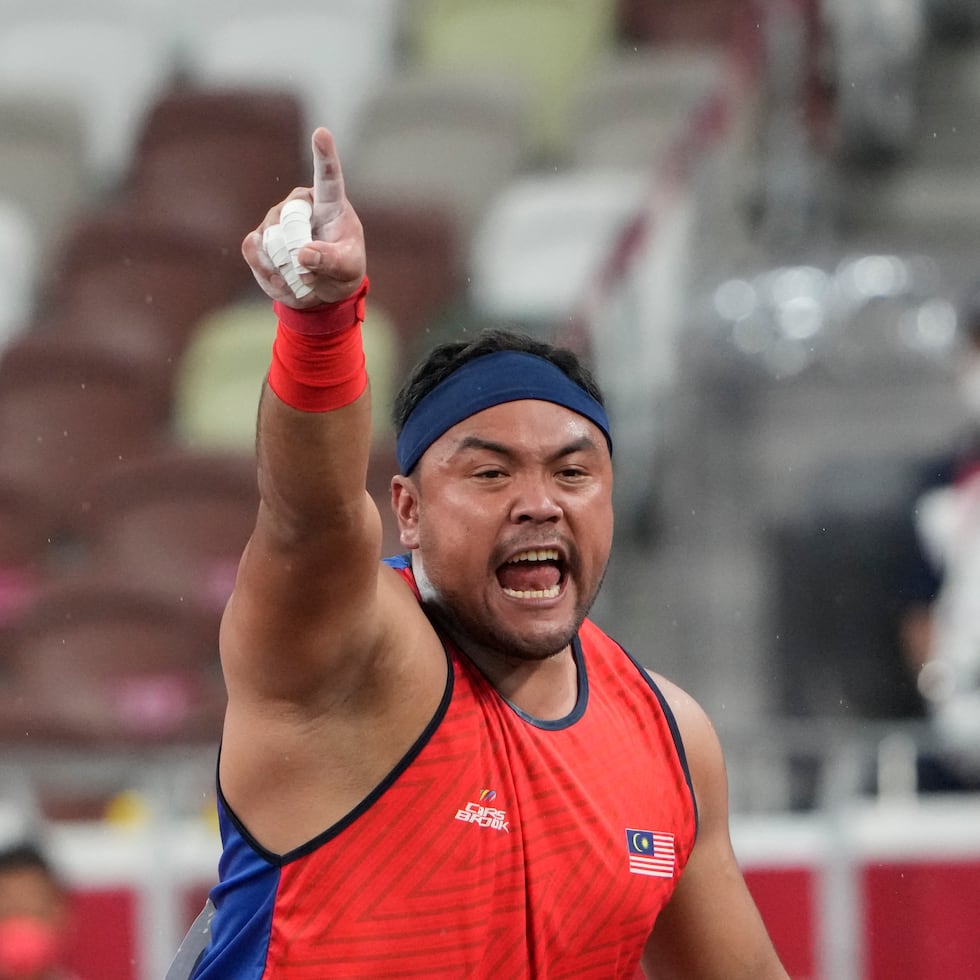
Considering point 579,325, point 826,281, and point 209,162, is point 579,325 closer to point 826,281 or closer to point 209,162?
point 826,281

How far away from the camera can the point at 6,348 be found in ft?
23.9

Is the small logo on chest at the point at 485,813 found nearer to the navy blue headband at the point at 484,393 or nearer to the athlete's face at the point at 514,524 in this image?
the athlete's face at the point at 514,524

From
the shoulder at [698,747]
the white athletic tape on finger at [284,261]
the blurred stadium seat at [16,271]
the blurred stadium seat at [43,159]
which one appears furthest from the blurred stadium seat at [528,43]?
the white athletic tape on finger at [284,261]

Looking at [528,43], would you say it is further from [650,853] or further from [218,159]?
[650,853]

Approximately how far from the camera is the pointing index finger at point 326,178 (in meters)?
1.83

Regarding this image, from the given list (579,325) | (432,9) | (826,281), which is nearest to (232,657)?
(579,325)

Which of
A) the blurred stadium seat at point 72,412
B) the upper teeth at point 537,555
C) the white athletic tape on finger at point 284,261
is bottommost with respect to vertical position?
the upper teeth at point 537,555

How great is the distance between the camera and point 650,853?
241cm

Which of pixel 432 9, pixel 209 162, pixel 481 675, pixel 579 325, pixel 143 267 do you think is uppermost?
pixel 432 9

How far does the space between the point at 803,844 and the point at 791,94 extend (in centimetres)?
340

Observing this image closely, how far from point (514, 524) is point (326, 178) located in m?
0.55

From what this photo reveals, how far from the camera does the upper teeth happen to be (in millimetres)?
2254

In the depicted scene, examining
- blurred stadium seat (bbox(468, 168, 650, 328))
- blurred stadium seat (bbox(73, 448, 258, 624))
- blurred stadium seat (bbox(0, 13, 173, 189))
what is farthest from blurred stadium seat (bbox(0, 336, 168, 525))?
blurred stadium seat (bbox(0, 13, 173, 189))

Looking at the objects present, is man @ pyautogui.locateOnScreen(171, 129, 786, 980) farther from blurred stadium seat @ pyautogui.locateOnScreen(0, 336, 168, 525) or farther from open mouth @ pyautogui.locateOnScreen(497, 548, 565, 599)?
blurred stadium seat @ pyautogui.locateOnScreen(0, 336, 168, 525)
